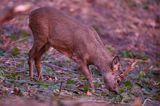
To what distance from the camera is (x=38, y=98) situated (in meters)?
7.19

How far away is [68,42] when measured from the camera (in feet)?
30.6

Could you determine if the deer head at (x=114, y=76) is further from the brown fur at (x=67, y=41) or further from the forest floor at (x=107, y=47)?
the forest floor at (x=107, y=47)

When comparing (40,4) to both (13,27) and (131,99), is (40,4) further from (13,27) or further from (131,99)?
(131,99)

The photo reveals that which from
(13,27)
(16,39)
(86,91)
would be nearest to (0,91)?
(86,91)

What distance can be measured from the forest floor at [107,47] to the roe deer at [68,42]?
34 centimetres

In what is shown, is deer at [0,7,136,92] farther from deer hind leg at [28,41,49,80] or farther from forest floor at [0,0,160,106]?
forest floor at [0,0,160,106]

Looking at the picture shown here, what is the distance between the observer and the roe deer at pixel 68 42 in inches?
Result: 362

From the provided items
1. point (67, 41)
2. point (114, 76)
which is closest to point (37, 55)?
point (67, 41)

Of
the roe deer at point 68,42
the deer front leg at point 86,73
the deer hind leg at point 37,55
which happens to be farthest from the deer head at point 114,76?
the deer hind leg at point 37,55

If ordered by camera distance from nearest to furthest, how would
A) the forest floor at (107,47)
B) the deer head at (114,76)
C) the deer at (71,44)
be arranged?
the forest floor at (107,47)
the deer head at (114,76)
the deer at (71,44)

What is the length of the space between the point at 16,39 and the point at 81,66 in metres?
Result: 2.85

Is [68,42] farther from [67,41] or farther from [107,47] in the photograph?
[107,47]

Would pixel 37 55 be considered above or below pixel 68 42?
below

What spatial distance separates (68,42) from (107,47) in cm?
351
